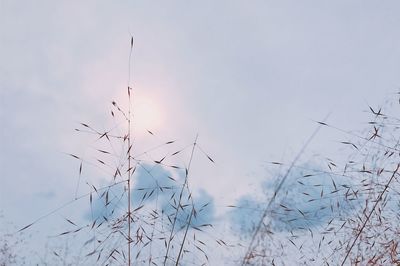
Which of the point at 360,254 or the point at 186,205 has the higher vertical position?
the point at 186,205

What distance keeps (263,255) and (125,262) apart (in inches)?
29.0

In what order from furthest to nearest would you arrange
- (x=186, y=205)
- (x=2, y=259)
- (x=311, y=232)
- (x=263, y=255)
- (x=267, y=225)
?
(x=2, y=259) → (x=311, y=232) → (x=263, y=255) → (x=186, y=205) → (x=267, y=225)

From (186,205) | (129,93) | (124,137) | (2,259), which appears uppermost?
(129,93)

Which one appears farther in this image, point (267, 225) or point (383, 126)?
point (383, 126)

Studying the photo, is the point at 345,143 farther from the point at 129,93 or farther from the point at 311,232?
the point at 129,93

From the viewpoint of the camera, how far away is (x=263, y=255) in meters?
2.71

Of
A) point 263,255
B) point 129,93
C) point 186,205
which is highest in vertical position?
point 129,93

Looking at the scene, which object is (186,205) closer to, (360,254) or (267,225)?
(267,225)

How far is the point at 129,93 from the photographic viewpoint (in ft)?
8.44

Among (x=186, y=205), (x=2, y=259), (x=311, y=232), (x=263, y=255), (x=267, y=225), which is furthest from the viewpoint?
(x=2, y=259)

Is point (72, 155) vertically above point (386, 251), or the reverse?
point (72, 155)

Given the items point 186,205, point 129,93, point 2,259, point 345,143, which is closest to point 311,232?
point 345,143

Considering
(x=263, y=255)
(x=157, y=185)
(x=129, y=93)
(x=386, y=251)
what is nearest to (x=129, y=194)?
(x=157, y=185)

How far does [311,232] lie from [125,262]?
1073 millimetres
